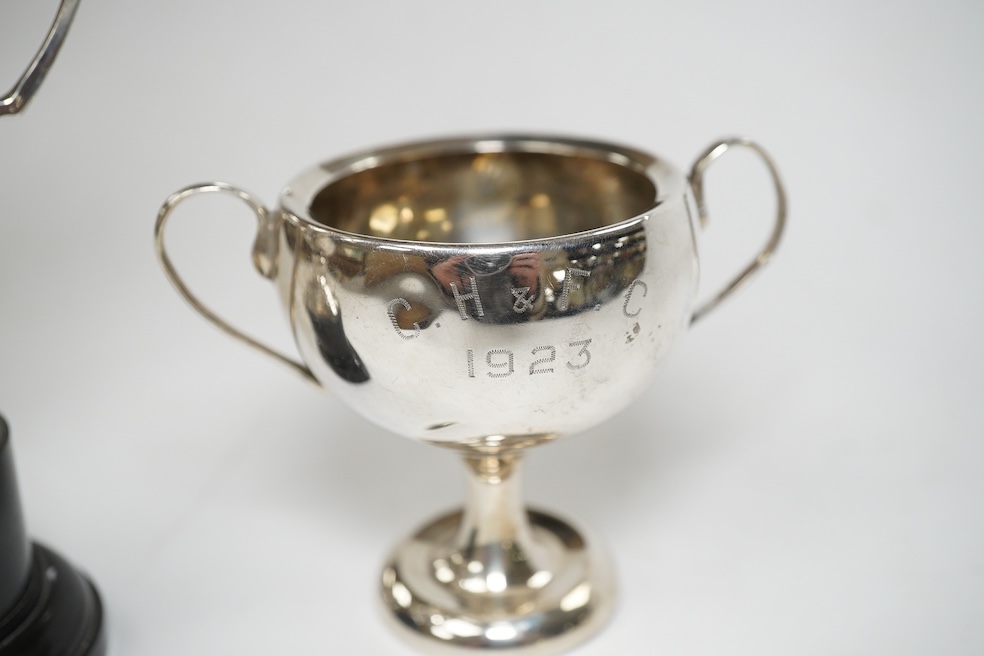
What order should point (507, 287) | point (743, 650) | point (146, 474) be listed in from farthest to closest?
point (146, 474), point (743, 650), point (507, 287)

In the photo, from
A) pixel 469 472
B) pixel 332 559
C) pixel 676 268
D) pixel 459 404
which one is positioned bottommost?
pixel 332 559

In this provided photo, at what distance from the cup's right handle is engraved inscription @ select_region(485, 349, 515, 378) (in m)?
0.27

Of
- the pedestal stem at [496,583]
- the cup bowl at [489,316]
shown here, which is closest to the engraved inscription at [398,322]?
the cup bowl at [489,316]

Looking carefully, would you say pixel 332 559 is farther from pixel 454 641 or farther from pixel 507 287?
pixel 507 287

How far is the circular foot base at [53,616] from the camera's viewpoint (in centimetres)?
112

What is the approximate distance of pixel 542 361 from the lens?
39.4 inches

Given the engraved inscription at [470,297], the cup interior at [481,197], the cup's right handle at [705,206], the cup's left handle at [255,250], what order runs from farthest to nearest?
the cup interior at [481,197] < the cup's right handle at [705,206] < the cup's left handle at [255,250] < the engraved inscription at [470,297]

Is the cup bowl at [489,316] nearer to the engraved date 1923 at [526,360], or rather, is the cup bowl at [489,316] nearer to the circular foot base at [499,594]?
the engraved date 1923 at [526,360]

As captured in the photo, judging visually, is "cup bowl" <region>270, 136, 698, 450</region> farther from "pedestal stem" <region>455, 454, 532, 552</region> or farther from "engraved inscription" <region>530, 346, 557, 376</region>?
"pedestal stem" <region>455, 454, 532, 552</region>

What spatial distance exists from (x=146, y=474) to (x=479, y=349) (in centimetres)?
74

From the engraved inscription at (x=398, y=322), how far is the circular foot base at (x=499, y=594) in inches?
15.2

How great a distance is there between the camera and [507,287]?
972 millimetres

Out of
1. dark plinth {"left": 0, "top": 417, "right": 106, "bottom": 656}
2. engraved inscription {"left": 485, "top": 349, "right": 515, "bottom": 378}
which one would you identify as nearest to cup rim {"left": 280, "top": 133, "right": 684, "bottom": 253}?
engraved inscription {"left": 485, "top": 349, "right": 515, "bottom": 378}

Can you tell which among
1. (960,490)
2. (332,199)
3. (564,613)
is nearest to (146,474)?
(332,199)
